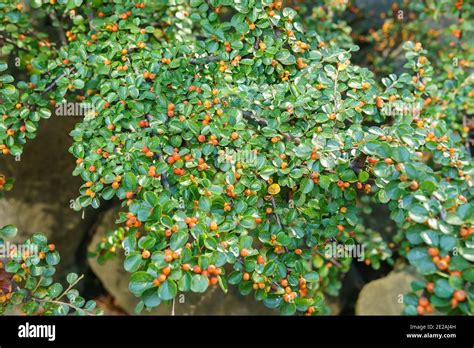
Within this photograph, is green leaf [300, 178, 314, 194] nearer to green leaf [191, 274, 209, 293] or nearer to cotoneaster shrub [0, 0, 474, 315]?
cotoneaster shrub [0, 0, 474, 315]

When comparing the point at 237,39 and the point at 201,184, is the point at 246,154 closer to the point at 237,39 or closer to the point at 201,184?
the point at 201,184

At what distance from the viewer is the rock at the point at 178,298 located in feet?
11.6

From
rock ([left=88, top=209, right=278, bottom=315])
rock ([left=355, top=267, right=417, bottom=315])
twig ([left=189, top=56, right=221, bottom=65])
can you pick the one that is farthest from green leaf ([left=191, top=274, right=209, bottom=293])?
rock ([left=355, top=267, right=417, bottom=315])

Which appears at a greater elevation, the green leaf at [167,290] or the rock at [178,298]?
the green leaf at [167,290]

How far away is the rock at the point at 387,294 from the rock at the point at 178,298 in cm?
83

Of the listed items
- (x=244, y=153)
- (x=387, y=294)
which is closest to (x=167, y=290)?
(x=244, y=153)

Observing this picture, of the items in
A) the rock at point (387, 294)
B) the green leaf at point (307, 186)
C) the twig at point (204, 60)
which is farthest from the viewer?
the rock at point (387, 294)

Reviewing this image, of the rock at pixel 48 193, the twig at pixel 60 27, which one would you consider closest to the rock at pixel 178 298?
the rock at pixel 48 193

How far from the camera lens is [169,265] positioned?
4.66 feet

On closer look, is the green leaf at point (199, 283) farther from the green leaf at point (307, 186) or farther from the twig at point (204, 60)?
the twig at point (204, 60)

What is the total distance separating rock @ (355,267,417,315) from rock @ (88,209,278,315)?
2.73 feet

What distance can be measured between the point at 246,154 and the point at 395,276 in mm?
2330
